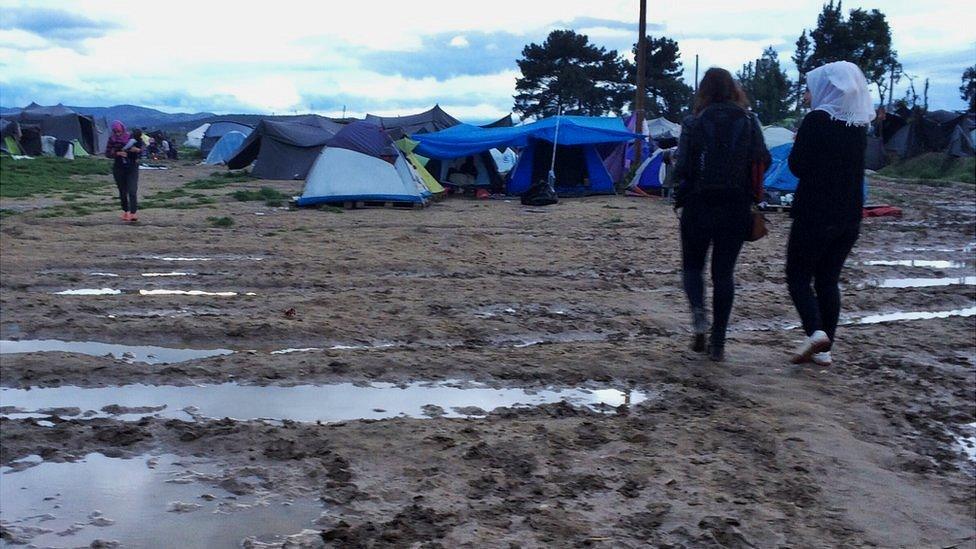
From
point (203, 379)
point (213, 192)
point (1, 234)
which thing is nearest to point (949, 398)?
point (203, 379)

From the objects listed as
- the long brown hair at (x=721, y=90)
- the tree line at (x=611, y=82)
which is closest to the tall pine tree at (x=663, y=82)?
the tree line at (x=611, y=82)

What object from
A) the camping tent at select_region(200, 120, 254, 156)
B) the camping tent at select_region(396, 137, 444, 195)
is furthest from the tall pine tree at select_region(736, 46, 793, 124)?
the camping tent at select_region(396, 137, 444, 195)

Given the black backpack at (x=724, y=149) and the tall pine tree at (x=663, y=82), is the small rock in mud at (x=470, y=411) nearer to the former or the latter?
the black backpack at (x=724, y=149)

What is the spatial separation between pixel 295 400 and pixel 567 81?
169 feet

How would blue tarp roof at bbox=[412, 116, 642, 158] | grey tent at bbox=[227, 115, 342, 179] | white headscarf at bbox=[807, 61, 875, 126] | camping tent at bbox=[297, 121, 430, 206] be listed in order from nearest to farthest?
white headscarf at bbox=[807, 61, 875, 126] < camping tent at bbox=[297, 121, 430, 206] < blue tarp roof at bbox=[412, 116, 642, 158] < grey tent at bbox=[227, 115, 342, 179]

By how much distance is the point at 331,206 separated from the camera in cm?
1819

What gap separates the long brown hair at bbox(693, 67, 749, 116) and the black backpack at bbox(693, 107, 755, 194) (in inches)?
4.0

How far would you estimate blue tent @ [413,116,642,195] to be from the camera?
22.0 metres

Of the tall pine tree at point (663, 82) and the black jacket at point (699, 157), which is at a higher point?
the tall pine tree at point (663, 82)

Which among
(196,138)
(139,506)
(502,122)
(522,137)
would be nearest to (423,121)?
(502,122)

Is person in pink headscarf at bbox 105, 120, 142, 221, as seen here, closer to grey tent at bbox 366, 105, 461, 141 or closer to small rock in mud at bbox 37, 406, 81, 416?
small rock in mud at bbox 37, 406, 81, 416

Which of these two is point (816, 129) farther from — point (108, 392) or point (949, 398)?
point (108, 392)

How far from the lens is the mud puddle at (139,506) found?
11.6 ft

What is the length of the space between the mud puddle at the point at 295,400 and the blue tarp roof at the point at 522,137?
16.8m
